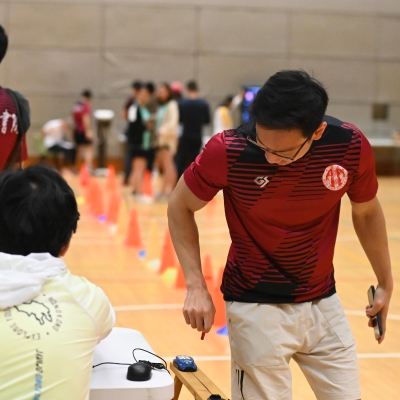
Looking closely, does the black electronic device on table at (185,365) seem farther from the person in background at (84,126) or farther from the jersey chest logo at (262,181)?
the person in background at (84,126)

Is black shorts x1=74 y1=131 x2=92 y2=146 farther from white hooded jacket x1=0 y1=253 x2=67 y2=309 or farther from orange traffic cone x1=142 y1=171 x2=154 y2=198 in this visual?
white hooded jacket x1=0 y1=253 x2=67 y2=309

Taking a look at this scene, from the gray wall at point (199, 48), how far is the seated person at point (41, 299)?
1526cm

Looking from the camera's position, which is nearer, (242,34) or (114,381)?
(114,381)

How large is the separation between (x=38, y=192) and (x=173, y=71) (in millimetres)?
15501

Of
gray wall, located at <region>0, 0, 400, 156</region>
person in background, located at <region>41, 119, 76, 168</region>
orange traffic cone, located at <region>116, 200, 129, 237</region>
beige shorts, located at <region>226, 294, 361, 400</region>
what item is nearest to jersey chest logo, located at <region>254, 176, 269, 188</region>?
beige shorts, located at <region>226, 294, 361, 400</region>

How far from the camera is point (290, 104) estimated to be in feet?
7.04

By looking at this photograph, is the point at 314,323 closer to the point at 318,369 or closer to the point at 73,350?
the point at 318,369

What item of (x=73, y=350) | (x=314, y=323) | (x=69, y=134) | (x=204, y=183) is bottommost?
(x=69, y=134)

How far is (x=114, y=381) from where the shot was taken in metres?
2.20

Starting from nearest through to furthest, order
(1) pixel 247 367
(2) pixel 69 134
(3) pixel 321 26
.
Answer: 1. (1) pixel 247 367
2. (2) pixel 69 134
3. (3) pixel 321 26

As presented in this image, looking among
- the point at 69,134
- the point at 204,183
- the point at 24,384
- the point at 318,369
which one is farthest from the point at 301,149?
the point at 69,134

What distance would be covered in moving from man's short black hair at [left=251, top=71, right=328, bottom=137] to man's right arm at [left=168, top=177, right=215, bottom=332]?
0.41 meters

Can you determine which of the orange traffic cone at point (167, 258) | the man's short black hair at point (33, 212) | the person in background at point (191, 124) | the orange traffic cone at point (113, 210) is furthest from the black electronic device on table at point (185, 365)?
the person in background at point (191, 124)

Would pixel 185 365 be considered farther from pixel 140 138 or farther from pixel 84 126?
pixel 84 126
